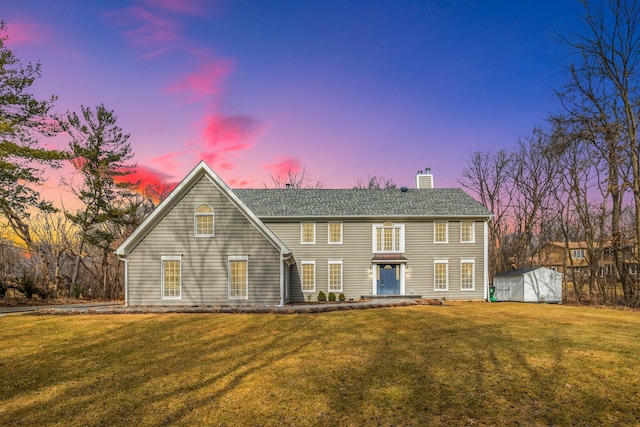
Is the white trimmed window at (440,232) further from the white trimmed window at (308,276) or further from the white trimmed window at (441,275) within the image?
the white trimmed window at (308,276)

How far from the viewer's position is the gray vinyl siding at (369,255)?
25.4m

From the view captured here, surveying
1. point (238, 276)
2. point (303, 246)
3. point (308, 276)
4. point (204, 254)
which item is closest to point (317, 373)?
point (238, 276)

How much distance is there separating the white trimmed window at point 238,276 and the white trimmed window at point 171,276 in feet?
8.49

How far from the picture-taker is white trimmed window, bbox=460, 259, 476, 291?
1003 inches

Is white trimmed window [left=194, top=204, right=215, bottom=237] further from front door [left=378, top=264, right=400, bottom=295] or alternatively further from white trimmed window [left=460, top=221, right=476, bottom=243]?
white trimmed window [left=460, top=221, right=476, bottom=243]

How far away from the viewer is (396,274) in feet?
83.7

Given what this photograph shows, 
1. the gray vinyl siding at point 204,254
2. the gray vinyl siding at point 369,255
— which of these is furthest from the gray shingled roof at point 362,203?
the gray vinyl siding at point 204,254

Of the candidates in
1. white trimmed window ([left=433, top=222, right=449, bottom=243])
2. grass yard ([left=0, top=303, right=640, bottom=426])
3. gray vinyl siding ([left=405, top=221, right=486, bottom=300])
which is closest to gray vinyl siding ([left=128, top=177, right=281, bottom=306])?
grass yard ([left=0, top=303, right=640, bottom=426])

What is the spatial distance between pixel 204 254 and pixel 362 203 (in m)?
11.7

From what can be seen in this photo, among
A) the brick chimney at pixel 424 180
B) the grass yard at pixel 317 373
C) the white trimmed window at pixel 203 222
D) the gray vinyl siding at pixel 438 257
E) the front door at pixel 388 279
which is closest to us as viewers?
the grass yard at pixel 317 373

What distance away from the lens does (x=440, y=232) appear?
2572cm

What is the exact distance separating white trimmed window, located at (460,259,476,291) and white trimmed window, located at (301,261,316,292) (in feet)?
31.5

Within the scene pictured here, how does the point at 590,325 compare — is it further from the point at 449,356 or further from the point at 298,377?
the point at 298,377

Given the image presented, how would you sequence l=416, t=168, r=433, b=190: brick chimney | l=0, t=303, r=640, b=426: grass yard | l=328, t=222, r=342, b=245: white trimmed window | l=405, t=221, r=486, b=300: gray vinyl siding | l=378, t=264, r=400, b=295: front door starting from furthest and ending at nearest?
l=416, t=168, r=433, b=190: brick chimney
l=328, t=222, r=342, b=245: white trimmed window
l=378, t=264, r=400, b=295: front door
l=405, t=221, r=486, b=300: gray vinyl siding
l=0, t=303, r=640, b=426: grass yard
